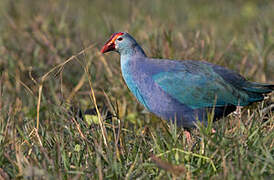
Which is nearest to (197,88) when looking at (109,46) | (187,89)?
(187,89)

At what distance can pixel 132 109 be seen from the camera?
164 inches

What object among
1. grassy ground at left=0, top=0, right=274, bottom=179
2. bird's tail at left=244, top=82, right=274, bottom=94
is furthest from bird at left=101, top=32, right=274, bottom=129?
grassy ground at left=0, top=0, right=274, bottom=179

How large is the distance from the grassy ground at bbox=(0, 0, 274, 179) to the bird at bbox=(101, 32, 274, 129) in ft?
0.48

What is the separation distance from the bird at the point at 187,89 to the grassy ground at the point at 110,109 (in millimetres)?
147

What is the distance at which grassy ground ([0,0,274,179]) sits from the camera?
8.06ft

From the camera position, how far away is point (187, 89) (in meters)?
3.13

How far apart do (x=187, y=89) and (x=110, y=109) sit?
858 mm

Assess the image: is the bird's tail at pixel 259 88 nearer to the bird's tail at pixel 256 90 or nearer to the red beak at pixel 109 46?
the bird's tail at pixel 256 90

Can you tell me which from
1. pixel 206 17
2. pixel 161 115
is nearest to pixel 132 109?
pixel 161 115

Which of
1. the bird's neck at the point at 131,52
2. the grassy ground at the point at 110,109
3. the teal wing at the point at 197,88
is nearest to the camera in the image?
the grassy ground at the point at 110,109

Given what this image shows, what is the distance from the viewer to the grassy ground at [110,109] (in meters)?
2.46

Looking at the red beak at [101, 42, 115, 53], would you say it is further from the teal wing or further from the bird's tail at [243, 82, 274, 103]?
the bird's tail at [243, 82, 274, 103]

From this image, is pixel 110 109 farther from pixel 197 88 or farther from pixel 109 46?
pixel 197 88

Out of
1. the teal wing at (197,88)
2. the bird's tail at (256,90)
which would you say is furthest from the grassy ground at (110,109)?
the teal wing at (197,88)
